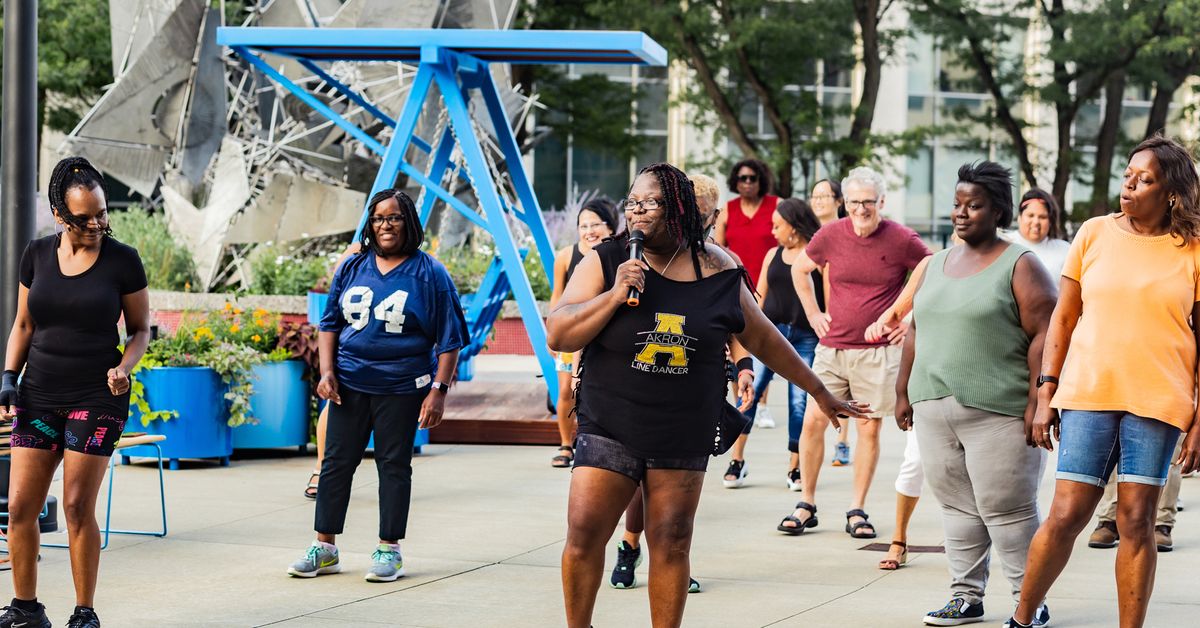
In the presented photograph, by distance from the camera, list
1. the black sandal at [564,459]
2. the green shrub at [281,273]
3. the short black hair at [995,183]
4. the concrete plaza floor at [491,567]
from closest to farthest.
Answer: the short black hair at [995,183]
the concrete plaza floor at [491,567]
the black sandal at [564,459]
the green shrub at [281,273]

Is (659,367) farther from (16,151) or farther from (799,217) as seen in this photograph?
(799,217)

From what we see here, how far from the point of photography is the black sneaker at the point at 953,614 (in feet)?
19.2

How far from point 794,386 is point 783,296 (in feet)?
4.03

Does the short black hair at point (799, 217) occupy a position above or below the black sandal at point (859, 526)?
above

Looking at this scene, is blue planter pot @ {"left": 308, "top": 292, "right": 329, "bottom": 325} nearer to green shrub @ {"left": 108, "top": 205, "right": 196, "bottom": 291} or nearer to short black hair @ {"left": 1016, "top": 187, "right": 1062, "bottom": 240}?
green shrub @ {"left": 108, "top": 205, "right": 196, "bottom": 291}

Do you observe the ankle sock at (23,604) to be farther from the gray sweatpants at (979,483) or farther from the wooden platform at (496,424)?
the wooden platform at (496,424)

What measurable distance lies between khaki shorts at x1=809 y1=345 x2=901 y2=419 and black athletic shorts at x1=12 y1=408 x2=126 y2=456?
375 centimetres

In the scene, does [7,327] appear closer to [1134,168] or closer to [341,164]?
[1134,168]

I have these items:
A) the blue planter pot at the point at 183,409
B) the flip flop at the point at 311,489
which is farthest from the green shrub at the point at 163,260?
the flip flop at the point at 311,489

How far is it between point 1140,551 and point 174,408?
6797mm

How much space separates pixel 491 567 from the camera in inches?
279

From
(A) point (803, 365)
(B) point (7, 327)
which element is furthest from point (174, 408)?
(A) point (803, 365)

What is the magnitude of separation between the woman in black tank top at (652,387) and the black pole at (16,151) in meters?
3.92

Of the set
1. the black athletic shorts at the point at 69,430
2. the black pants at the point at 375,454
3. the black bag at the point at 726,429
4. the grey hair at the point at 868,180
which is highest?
the grey hair at the point at 868,180
